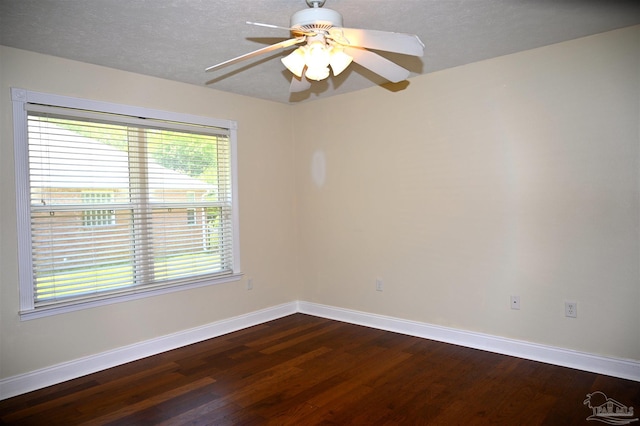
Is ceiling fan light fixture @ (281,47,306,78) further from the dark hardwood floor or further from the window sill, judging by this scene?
the window sill

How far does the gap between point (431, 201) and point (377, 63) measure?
1.76 m

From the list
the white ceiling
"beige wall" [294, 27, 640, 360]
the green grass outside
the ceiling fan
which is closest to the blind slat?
the green grass outside

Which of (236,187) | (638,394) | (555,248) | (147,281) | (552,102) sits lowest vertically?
(638,394)

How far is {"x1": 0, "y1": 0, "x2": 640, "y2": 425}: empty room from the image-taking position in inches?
101

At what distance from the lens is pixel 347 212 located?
447 centimetres

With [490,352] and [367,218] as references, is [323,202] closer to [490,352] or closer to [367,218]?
[367,218]

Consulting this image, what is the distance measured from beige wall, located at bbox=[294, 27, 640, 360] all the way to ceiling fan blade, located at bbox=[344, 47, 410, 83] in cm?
139

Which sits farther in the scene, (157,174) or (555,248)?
(157,174)

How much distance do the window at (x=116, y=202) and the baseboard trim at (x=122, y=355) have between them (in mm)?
425

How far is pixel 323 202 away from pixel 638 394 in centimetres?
309

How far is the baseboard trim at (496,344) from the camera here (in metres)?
2.94

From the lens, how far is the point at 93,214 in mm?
3303

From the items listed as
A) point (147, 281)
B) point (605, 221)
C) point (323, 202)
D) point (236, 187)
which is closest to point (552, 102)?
point (605, 221)

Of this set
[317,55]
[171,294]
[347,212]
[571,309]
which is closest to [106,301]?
[171,294]
